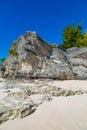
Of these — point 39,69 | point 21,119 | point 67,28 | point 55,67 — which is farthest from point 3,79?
point 67,28

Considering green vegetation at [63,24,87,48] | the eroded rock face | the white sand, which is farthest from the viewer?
green vegetation at [63,24,87,48]

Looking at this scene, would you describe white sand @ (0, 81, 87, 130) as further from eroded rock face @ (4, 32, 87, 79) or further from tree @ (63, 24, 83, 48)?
tree @ (63, 24, 83, 48)

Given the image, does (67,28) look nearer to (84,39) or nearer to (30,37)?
(84,39)

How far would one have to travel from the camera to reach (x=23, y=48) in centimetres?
1677

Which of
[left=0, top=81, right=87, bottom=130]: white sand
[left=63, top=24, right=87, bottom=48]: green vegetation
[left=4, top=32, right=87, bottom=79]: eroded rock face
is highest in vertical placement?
[left=63, top=24, right=87, bottom=48]: green vegetation

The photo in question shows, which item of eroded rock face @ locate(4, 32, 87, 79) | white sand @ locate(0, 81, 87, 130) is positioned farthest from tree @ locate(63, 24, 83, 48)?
white sand @ locate(0, 81, 87, 130)

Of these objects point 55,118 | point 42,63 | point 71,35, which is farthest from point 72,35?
point 55,118

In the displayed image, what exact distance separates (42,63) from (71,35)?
14950 millimetres

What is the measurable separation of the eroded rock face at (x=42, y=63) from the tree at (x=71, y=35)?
1048 centimetres

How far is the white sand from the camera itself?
22.1 feet

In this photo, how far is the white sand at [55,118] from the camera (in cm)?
673

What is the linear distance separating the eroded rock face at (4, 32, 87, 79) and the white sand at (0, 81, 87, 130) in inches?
233

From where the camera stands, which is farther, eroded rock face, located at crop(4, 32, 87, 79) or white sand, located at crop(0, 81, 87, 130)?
eroded rock face, located at crop(4, 32, 87, 79)

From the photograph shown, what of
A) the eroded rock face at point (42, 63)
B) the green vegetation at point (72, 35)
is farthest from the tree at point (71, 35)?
the eroded rock face at point (42, 63)
